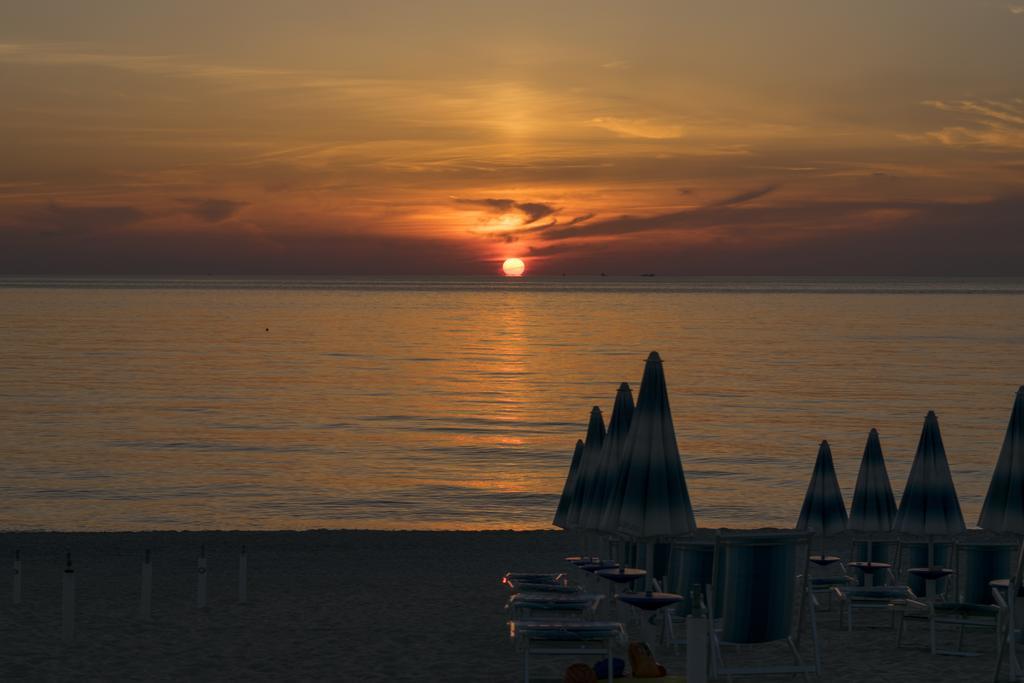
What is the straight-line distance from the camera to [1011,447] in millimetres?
12672

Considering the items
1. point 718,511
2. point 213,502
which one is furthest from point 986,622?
point 213,502

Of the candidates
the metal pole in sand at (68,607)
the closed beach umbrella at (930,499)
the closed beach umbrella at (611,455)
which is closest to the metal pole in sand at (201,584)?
the metal pole in sand at (68,607)

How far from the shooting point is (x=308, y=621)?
46.0ft

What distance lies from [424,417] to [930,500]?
110 ft

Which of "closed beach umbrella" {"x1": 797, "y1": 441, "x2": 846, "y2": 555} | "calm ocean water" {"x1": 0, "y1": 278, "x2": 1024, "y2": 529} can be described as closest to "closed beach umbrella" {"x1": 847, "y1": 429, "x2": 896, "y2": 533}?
"closed beach umbrella" {"x1": 797, "y1": 441, "x2": 846, "y2": 555}

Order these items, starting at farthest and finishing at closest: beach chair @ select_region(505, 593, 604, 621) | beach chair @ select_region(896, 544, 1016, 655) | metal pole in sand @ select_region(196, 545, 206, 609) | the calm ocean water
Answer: the calm ocean water
metal pole in sand @ select_region(196, 545, 206, 609)
beach chair @ select_region(896, 544, 1016, 655)
beach chair @ select_region(505, 593, 604, 621)

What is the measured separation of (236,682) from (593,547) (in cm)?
633

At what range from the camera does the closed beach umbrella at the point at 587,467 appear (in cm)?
1441

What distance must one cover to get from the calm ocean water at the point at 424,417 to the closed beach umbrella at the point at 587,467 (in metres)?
10.9

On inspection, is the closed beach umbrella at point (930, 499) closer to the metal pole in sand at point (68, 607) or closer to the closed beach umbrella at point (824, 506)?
the closed beach umbrella at point (824, 506)

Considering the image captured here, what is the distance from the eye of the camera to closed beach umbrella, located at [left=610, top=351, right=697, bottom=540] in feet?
36.4

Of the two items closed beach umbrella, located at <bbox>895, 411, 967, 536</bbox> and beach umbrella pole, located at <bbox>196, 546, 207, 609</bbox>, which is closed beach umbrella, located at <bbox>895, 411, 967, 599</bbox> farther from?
beach umbrella pole, located at <bbox>196, 546, 207, 609</bbox>

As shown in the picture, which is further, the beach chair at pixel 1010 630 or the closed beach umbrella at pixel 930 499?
the closed beach umbrella at pixel 930 499

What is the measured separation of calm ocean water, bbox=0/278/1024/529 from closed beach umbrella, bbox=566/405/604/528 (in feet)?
35.8
